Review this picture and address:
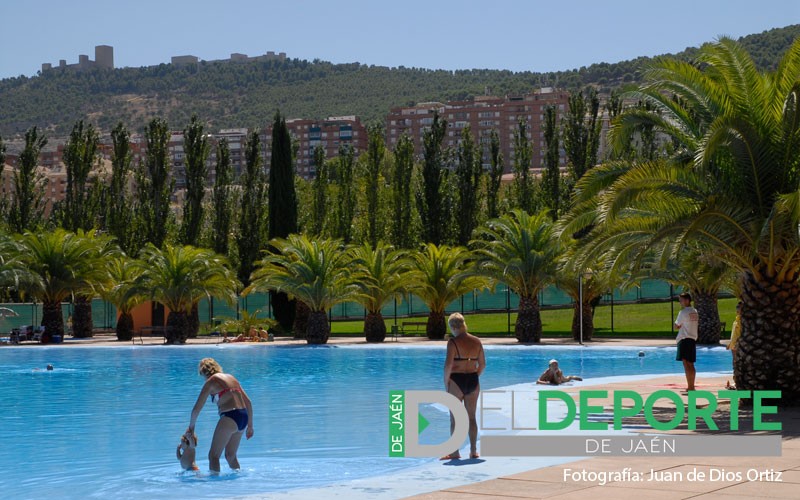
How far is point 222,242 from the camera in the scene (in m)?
58.1

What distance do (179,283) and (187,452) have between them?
29195 millimetres

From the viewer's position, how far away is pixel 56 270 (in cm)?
4303

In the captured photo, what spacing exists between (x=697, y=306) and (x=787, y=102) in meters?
20.3

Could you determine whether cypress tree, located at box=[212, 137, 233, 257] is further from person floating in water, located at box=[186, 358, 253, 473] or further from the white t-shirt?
person floating in water, located at box=[186, 358, 253, 473]

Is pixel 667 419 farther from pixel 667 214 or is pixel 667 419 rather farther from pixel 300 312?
pixel 300 312

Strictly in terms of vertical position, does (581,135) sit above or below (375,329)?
above

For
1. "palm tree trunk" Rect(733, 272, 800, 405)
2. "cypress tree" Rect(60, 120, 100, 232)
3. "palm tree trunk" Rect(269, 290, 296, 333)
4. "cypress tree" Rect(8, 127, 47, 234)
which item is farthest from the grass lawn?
"palm tree trunk" Rect(733, 272, 800, 405)

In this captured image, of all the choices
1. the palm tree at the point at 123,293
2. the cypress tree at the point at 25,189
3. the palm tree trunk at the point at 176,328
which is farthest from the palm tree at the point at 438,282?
the cypress tree at the point at 25,189

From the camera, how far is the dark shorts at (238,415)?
1202cm

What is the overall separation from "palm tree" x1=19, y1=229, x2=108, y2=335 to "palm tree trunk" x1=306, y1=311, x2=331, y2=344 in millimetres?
9947

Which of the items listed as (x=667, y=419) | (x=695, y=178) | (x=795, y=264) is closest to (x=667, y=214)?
(x=695, y=178)

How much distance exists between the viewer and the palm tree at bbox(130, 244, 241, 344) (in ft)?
134

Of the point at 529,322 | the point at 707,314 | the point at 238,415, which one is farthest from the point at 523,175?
the point at 238,415

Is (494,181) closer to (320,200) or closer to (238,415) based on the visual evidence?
(320,200)
